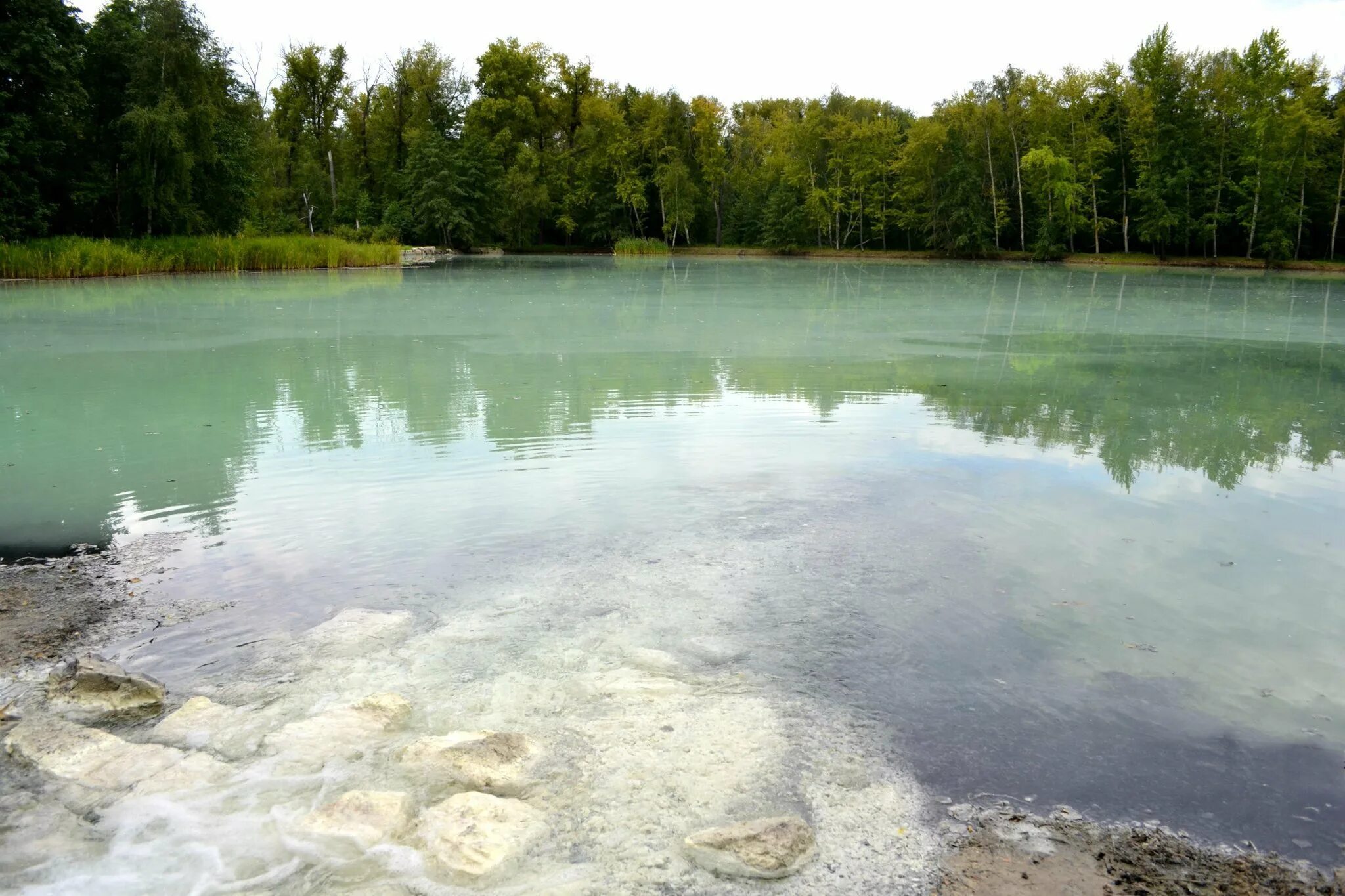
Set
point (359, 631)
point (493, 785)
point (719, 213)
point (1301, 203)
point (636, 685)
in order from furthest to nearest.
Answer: point (719, 213)
point (1301, 203)
point (359, 631)
point (636, 685)
point (493, 785)

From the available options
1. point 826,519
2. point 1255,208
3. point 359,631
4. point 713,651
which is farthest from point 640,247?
point 713,651

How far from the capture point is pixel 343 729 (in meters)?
3.32

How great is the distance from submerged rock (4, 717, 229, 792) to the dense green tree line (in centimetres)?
2956

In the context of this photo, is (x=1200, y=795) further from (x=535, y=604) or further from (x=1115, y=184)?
(x=1115, y=184)

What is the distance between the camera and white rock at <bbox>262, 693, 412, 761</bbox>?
3.22m

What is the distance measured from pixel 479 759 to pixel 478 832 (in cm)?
38

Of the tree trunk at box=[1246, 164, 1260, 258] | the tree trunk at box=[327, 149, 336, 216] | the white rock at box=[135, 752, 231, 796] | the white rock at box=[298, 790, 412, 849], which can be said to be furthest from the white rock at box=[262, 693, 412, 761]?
the tree trunk at box=[327, 149, 336, 216]

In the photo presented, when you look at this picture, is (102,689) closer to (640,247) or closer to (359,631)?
(359,631)

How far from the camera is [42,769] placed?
3107 millimetres

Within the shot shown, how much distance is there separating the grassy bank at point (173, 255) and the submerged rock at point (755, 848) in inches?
1161

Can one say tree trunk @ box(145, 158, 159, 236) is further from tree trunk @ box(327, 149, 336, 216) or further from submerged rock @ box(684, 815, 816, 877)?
submerged rock @ box(684, 815, 816, 877)

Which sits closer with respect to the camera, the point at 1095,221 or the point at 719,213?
the point at 1095,221

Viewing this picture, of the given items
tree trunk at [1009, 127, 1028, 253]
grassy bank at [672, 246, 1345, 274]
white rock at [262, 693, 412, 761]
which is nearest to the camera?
white rock at [262, 693, 412, 761]

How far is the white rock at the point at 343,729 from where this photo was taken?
3.22 meters
